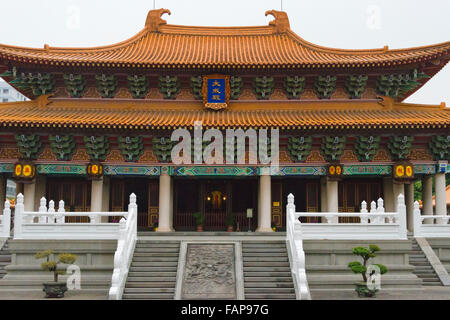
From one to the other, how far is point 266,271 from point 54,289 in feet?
21.0

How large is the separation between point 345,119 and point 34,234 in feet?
43.9

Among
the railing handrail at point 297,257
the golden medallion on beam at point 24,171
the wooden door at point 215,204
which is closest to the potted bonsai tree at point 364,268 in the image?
the railing handrail at point 297,257

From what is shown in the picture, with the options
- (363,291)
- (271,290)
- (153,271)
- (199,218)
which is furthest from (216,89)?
(363,291)

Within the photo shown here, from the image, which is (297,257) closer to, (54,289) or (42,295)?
(54,289)

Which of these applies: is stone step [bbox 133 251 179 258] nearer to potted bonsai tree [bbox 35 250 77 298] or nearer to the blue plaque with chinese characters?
potted bonsai tree [bbox 35 250 77 298]

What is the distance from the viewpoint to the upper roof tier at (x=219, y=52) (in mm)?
21812

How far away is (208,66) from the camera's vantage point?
22094 millimetres

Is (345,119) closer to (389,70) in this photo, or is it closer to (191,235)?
(389,70)

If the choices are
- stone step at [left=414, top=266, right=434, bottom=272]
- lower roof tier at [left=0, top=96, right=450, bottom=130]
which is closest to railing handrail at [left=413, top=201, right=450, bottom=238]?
stone step at [left=414, top=266, right=434, bottom=272]

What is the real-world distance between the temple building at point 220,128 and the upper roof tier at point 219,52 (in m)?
0.10

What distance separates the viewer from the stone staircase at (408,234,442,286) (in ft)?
54.1

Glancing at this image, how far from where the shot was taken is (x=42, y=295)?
14500mm

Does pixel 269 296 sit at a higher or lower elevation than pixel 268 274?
lower

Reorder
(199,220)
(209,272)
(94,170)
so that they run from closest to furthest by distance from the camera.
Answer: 1. (209,272)
2. (94,170)
3. (199,220)
